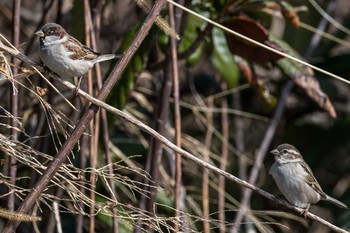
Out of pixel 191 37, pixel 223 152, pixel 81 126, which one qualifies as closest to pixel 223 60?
pixel 191 37

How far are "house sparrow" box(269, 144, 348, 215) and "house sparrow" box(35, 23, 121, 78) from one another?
1.10 m

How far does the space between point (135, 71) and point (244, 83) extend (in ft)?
5.68

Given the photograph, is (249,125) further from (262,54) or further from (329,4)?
(262,54)

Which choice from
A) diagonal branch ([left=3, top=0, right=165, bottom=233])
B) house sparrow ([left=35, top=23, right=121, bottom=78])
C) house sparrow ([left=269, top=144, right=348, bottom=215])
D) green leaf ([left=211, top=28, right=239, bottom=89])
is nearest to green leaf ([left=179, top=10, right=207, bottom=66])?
green leaf ([left=211, top=28, right=239, bottom=89])

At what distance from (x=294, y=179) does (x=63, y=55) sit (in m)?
1.34

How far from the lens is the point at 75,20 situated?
4.00 meters

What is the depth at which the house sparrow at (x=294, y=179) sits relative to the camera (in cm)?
391

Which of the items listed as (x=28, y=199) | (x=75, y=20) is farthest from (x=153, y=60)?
(x=28, y=199)

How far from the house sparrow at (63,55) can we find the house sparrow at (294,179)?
1097 millimetres

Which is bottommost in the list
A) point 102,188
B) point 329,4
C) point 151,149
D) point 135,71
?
point 102,188

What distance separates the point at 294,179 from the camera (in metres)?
3.98

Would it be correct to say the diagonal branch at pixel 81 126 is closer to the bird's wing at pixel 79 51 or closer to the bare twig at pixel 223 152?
the bird's wing at pixel 79 51

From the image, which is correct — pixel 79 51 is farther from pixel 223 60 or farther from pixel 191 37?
pixel 223 60

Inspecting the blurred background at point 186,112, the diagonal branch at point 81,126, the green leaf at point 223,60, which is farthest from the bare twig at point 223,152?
the diagonal branch at point 81,126
